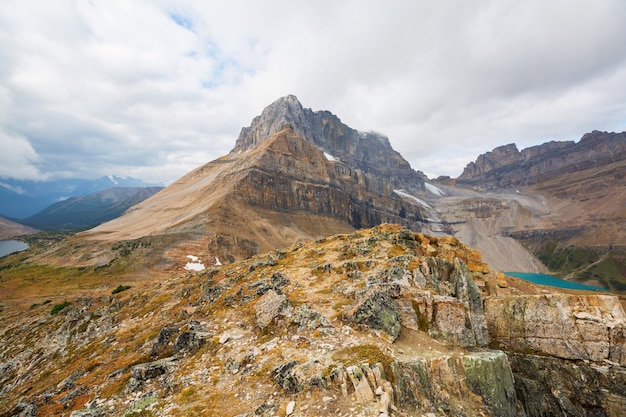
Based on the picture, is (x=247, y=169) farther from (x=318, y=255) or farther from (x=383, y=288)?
(x=383, y=288)

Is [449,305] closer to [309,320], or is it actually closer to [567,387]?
[309,320]

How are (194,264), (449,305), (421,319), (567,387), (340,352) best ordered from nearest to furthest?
(340,352) → (421,319) → (449,305) → (567,387) → (194,264)

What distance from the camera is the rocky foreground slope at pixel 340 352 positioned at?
42.6ft

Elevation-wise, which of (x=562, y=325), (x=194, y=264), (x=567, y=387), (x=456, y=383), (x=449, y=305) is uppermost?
(x=449, y=305)

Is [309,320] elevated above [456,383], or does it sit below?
above

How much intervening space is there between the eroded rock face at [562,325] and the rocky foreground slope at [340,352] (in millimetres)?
82

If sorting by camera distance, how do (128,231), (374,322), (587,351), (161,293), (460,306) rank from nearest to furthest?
1. (374,322)
2. (460,306)
3. (587,351)
4. (161,293)
5. (128,231)

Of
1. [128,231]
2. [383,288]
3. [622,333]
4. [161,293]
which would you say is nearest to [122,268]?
[128,231]

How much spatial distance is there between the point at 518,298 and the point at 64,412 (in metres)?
32.6

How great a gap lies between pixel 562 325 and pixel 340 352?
2020 cm

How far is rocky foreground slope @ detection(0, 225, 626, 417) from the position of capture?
1298 cm

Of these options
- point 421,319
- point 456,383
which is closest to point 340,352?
point 456,383

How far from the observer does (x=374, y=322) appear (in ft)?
57.0

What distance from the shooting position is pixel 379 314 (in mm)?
17797
